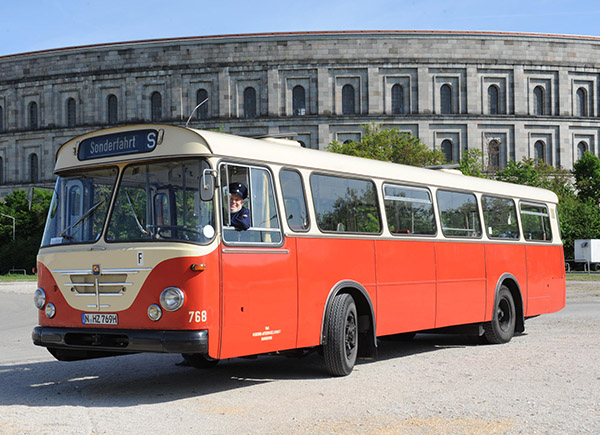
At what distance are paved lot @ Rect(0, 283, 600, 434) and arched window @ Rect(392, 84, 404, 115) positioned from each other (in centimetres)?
6362

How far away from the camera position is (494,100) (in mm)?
77188

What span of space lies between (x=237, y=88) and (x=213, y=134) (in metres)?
67.8

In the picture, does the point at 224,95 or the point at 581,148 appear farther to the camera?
the point at 581,148

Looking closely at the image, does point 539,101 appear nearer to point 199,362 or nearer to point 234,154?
point 199,362

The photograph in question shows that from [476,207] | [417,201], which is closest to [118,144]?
[417,201]

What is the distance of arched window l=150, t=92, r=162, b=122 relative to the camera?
77631mm

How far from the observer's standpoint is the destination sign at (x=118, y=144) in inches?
352

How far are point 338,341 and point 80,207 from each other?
10.8 feet

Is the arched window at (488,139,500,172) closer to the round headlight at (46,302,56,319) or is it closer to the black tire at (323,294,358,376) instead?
the black tire at (323,294,358,376)

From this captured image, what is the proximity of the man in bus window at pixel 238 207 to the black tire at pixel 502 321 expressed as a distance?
21.4 feet

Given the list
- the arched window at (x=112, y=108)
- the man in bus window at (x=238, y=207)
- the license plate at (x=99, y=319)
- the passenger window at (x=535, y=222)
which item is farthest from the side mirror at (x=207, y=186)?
the arched window at (x=112, y=108)

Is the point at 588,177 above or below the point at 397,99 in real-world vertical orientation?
below

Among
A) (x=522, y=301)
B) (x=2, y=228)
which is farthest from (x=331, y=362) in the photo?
(x=2, y=228)

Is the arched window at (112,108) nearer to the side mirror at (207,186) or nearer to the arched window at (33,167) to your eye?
the arched window at (33,167)
